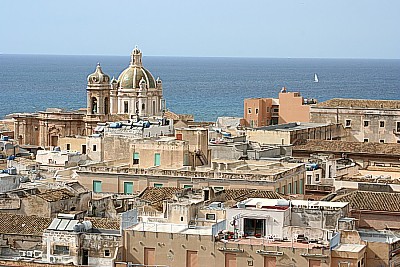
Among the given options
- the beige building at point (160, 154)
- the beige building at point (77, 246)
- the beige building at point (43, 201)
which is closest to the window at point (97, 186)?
the beige building at point (160, 154)

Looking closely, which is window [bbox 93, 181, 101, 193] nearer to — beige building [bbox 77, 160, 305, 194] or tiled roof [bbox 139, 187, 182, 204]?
beige building [bbox 77, 160, 305, 194]

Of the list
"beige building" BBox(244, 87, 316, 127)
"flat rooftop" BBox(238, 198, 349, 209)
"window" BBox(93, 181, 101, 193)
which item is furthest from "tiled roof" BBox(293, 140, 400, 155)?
"flat rooftop" BBox(238, 198, 349, 209)

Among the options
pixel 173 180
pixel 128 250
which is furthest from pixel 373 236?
pixel 173 180

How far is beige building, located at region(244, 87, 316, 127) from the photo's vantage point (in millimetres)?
78625

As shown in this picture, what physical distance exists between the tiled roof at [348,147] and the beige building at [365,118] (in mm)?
9632

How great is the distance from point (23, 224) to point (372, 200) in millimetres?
10565

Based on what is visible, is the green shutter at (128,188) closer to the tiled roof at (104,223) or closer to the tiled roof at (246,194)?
the tiled roof at (246,194)

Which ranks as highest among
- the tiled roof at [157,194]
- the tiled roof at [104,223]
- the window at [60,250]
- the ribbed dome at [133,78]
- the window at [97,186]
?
the ribbed dome at [133,78]

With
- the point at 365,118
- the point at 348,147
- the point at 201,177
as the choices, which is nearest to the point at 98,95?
the point at 365,118

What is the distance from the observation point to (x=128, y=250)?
1335 inches

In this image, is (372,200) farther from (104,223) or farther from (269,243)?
(104,223)

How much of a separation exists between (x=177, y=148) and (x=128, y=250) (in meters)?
16.9

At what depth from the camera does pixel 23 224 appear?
37812 mm

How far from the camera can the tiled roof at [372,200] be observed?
38.9 m
